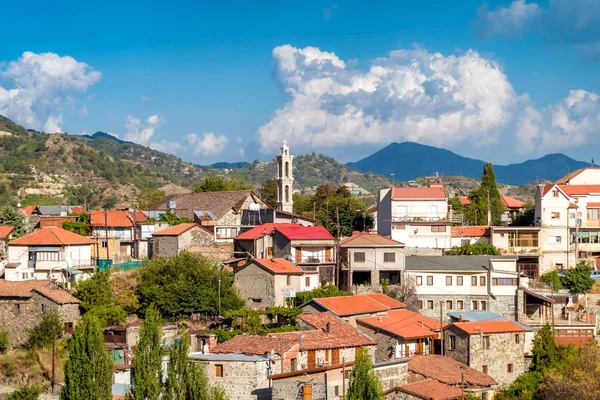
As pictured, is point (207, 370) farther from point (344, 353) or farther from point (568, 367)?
point (568, 367)

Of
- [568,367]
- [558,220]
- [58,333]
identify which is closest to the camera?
[568,367]

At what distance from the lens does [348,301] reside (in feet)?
136

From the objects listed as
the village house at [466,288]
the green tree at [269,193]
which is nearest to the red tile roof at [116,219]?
the green tree at [269,193]

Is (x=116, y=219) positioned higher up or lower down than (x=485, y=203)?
lower down

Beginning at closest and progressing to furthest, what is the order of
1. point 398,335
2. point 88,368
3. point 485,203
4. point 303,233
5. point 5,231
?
point 88,368 → point 398,335 → point 303,233 → point 5,231 → point 485,203

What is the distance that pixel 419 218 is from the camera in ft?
176

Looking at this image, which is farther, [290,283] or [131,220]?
[131,220]

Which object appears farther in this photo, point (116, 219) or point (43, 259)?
point (116, 219)

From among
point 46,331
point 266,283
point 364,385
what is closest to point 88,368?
point 46,331

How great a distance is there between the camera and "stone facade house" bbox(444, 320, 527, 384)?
38.3 metres

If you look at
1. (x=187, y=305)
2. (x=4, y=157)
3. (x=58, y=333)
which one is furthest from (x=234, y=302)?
(x=4, y=157)

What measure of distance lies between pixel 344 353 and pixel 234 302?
9505 millimetres

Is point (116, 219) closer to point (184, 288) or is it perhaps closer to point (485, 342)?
point (184, 288)

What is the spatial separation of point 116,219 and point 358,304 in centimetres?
2144
